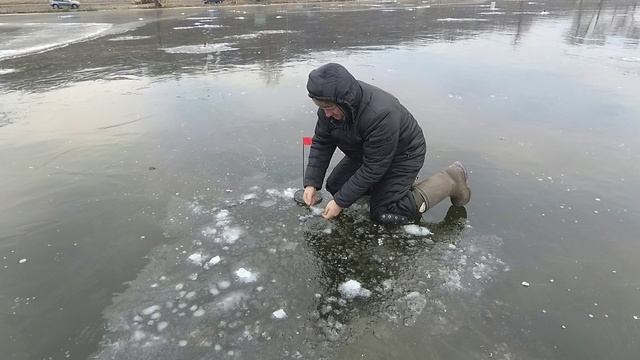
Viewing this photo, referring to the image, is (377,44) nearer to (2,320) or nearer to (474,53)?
(474,53)

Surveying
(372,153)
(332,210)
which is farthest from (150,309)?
(372,153)

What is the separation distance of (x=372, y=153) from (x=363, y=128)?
0.22 metres

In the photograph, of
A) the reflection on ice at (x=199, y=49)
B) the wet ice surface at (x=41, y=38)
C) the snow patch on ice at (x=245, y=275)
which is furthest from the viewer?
the wet ice surface at (x=41, y=38)

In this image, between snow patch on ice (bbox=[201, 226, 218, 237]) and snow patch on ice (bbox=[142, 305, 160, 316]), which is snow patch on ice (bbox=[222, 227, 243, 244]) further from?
snow patch on ice (bbox=[142, 305, 160, 316])

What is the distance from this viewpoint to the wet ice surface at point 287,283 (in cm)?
290

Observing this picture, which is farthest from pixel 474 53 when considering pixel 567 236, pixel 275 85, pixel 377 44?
pixel 567 236

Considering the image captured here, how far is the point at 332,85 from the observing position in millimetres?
3311

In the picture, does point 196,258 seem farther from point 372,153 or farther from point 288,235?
point 372,153

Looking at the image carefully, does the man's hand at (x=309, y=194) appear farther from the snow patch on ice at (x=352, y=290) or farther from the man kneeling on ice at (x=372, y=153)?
the snow patch on ice at (x=352, y=290)

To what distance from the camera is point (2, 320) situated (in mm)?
3047

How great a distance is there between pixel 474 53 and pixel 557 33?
675 cm

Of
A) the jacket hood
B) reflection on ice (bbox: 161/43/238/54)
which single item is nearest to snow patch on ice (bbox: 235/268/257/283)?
the jacket hood

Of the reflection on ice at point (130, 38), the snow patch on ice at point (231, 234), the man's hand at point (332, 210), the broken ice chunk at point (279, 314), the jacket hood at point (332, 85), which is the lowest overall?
the broken ice chunk at point (279, 314)

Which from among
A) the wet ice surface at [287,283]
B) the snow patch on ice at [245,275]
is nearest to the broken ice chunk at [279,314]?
the wet ice surface at [287,283]
